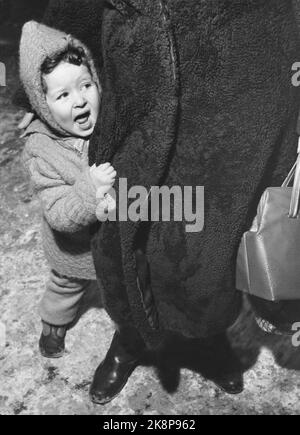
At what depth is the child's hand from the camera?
1.37 m

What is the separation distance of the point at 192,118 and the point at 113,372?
1.32 meters

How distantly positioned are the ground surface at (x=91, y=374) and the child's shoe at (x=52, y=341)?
0.04 m

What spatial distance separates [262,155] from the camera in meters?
1.33

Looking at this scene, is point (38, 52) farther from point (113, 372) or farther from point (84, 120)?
point (113, 372)

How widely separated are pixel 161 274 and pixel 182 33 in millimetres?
701

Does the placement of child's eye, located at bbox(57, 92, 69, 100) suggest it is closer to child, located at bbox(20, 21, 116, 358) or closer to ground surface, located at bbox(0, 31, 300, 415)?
child, located at bbox(20, 21, 116, 358)

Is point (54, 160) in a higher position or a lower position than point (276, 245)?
higher

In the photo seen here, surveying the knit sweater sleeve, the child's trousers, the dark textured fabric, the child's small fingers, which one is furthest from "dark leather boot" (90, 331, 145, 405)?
the child's small fingers

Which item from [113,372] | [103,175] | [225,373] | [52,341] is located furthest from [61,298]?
[103,175]

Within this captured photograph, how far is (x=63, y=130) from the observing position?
169 centimetres

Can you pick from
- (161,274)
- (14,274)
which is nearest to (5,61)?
(14,274)

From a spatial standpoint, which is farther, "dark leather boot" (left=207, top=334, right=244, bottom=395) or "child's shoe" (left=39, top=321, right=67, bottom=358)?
"child's shoe" (left=39, top=321, right=67, bottom=358)

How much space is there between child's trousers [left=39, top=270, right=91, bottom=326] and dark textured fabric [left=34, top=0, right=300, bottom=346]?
60 centimetres

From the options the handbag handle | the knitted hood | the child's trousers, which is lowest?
the child's trousers
